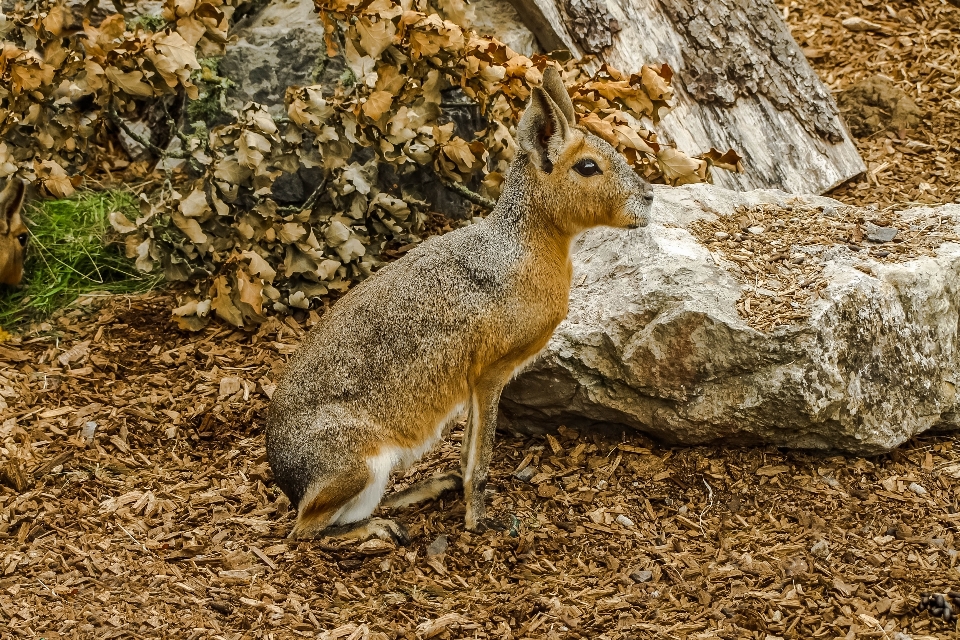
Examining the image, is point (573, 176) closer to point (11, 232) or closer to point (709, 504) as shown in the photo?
point (709, 504)

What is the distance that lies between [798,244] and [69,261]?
525cm

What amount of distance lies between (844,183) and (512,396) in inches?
152

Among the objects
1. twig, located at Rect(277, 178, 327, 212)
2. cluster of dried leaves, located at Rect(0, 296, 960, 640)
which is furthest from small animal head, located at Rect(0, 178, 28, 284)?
twig, located at Rect(277, 178, 327, 212)

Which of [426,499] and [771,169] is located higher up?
[771,169]

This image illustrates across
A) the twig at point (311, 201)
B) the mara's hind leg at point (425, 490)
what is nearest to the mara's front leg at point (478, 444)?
the mara's hind leg at point (425, 490)

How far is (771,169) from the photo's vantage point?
8.05 metres

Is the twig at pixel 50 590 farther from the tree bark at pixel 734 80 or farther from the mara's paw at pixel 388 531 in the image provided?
the tree bark at pixel 734 80

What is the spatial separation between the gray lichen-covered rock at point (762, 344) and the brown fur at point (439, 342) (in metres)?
0.52

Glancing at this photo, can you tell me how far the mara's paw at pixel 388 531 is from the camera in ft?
17.2

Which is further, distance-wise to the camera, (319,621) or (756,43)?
(756,43)

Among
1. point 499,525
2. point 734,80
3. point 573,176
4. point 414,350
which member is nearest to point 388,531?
point 499,525

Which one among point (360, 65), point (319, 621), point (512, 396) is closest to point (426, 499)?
point (512, 396)

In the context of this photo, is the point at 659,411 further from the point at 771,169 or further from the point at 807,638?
the point at 771,169

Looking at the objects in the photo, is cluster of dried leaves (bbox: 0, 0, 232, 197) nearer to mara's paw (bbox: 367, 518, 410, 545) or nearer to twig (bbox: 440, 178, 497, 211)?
twig (bbox: 440, 178, 497, 211)
